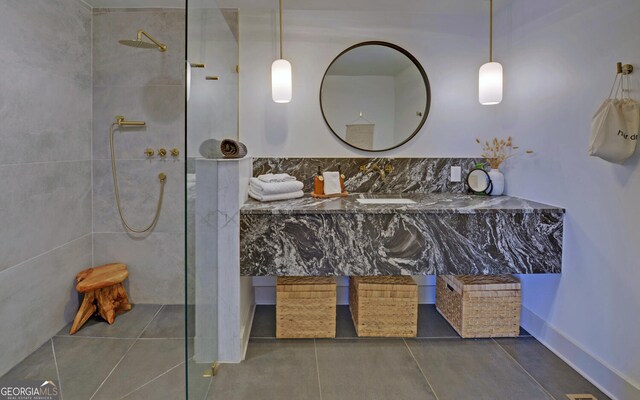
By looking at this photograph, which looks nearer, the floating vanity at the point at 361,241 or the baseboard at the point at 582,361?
the baseboard at the point at 582,361

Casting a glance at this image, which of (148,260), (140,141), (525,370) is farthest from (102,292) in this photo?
(525,370)

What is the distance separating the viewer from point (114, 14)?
292 cm

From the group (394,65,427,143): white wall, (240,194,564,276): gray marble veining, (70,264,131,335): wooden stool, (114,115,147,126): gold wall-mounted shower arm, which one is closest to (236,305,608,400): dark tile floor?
(240,194,564,276): gray marble veining

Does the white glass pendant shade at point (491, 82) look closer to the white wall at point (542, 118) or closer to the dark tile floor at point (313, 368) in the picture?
the white wall at point (542, 118)

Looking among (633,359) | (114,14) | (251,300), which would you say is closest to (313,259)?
(251,300)

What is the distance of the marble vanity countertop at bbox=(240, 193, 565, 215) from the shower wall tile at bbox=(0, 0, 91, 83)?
61.8 inches

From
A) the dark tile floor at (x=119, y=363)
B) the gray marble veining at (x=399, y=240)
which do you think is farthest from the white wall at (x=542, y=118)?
the dark tile floor at (x=119, y=363)

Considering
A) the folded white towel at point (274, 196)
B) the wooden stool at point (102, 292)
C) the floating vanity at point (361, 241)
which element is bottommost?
the wooden stool at point (102, 292)

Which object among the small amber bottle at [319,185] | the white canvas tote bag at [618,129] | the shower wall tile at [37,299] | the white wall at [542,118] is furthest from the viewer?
the small amber bottle at [319,185]

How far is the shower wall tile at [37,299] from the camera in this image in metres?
2.18

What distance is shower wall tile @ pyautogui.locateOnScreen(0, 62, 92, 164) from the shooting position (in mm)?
2186

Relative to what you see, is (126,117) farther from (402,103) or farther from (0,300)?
(402,103)

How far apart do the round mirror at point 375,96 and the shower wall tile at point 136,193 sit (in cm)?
132

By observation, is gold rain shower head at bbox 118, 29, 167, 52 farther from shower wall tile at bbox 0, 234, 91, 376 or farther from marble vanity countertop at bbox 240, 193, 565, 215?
shower wall tile at bbox 0, 234, 91, 376
